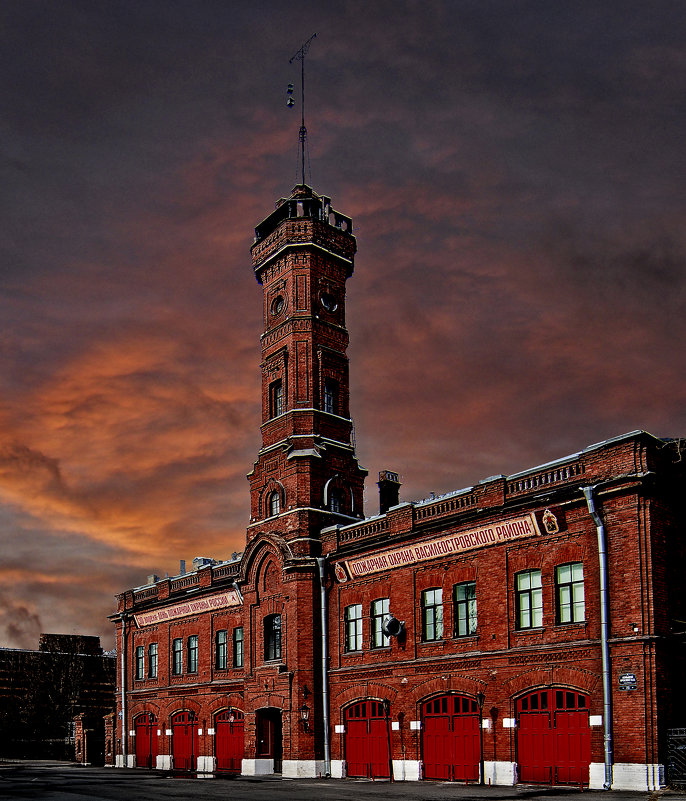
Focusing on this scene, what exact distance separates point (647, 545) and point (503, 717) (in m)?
7.80

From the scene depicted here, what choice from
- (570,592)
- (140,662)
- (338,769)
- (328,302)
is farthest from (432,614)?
(140,662)

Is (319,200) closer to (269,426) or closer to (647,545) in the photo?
(269,426)

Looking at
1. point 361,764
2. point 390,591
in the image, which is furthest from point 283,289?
point 361,764

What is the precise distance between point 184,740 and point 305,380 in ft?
65.3

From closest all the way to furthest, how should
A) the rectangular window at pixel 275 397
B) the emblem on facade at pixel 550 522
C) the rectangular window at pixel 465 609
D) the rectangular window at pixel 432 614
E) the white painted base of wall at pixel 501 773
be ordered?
the emblem on facade at pixel 550 522 → the white painted base of wall at pixel 501 773 → the rectangular window at pixel 465 609 → the rectangular window at pixel 432 614 → the rectangular window at pixel 275 397

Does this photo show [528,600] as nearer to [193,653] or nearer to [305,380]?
[305,380]

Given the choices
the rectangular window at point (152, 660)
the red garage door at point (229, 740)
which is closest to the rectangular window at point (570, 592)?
the red garage door at point (229, 740)

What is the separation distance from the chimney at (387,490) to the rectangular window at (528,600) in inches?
561

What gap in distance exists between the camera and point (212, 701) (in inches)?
1769

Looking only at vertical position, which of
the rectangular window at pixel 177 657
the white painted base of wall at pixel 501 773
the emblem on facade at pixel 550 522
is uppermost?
the emblem on facade at pixel 550 522

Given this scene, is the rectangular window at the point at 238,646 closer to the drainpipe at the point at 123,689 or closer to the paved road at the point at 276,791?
the paved road at the point at 276,791

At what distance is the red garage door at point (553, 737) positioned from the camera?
2739cm

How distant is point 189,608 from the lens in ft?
157

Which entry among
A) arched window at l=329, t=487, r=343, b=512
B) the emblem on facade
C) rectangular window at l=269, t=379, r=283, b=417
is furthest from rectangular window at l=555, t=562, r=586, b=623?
rectangular window at l=269, t=379, r=283, b=417
